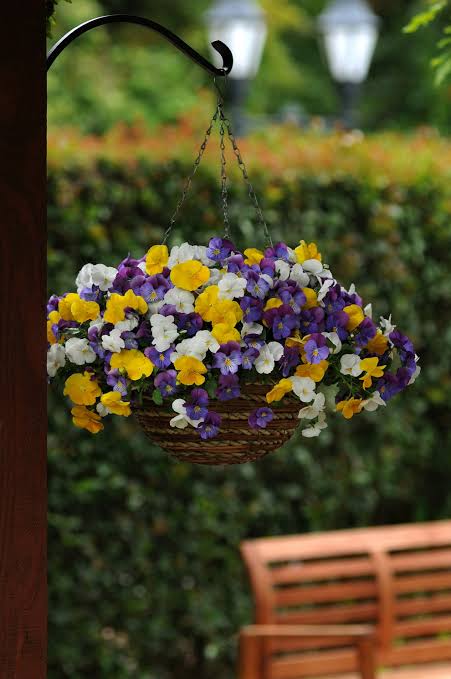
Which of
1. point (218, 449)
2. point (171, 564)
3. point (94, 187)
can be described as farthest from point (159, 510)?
point (218, 449)

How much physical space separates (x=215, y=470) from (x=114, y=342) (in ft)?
8.76

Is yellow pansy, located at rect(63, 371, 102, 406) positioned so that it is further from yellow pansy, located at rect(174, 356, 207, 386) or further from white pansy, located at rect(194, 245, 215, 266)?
white pansy, located at rect(194, 245, 215, 266)

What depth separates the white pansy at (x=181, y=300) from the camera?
2.27 metres

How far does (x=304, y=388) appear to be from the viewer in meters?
2.24

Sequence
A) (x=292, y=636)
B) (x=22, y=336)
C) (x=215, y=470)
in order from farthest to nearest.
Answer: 1. (x=215, y=470)
2. (x=292, y=636)
3. (x=22, y=336)

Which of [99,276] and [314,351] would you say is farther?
[99,276]

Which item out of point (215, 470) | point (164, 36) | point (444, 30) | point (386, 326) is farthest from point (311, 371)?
point (215, 470)

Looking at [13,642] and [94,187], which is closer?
[13,642]

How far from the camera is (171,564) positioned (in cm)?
484

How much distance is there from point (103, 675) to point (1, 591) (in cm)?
299

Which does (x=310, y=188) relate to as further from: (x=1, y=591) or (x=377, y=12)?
(x=377, y=12)

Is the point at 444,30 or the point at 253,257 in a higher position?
the point at 444,30

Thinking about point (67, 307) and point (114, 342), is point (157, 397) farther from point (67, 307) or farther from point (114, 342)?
point (67, 307)

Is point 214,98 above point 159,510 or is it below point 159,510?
above
